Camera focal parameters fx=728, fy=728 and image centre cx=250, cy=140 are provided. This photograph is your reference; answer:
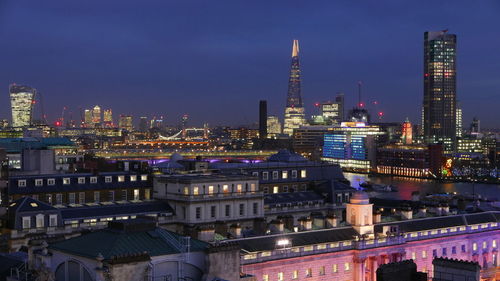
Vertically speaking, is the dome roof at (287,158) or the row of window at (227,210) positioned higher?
the dome roof at (287,158)

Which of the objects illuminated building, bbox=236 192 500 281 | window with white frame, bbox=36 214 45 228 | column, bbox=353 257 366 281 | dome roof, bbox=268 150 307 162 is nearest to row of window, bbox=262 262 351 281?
illuminated building, bbox=236 192 500 281

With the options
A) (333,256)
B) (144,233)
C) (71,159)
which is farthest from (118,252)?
(71,159)

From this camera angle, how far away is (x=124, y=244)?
27.6 metres

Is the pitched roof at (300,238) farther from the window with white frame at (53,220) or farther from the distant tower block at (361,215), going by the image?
the window with white frame at (53,220)

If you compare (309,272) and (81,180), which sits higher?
(81,180)

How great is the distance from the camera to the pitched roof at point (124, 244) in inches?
1059

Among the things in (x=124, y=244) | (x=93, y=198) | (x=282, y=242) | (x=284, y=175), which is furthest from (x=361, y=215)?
(x=284, y=175)

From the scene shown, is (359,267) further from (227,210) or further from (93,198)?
(93,198)

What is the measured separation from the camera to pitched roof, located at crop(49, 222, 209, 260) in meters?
26.9

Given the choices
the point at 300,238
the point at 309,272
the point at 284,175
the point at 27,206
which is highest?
the point at 284,175

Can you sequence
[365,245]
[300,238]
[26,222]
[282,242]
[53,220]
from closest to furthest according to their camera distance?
[282,242], [300,238], [365,245], [26,222], [53,220]

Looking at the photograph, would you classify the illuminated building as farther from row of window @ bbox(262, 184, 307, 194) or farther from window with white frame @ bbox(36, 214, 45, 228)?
row of window @ bbox(262, 184, 307, 194)

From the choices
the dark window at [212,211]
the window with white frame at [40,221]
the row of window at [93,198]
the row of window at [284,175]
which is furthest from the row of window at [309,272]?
the row of window at [284,175]

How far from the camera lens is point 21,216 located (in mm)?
52750
